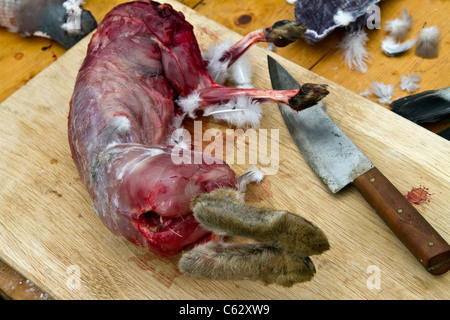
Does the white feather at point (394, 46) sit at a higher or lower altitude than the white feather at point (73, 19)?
higher

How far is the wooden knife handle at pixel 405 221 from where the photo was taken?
3.59ft

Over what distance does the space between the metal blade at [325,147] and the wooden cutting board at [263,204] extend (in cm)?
3

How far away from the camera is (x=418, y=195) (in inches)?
49.4

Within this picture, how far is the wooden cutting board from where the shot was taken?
45.7 inches

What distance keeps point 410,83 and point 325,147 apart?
1.51ft

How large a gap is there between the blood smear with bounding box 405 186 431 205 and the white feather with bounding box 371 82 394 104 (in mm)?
381

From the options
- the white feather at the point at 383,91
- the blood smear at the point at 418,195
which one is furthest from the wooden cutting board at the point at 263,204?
the white feather at the point at 383,91

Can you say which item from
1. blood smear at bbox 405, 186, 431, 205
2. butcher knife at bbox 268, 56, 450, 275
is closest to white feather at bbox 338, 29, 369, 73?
butcher knife at bbox 268, 56, 450, 275

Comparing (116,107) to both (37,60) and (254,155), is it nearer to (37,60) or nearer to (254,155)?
(254,155)

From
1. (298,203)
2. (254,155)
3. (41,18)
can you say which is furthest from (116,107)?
(41,18)

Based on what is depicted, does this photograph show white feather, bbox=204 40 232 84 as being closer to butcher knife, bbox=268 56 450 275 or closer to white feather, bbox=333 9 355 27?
butcher knife, bbox=268 56 450 275

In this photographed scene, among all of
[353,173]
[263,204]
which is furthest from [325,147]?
[263,204]

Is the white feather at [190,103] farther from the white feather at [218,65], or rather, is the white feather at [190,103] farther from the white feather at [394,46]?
the white feather at [394,46]

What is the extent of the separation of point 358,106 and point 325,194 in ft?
0.99
